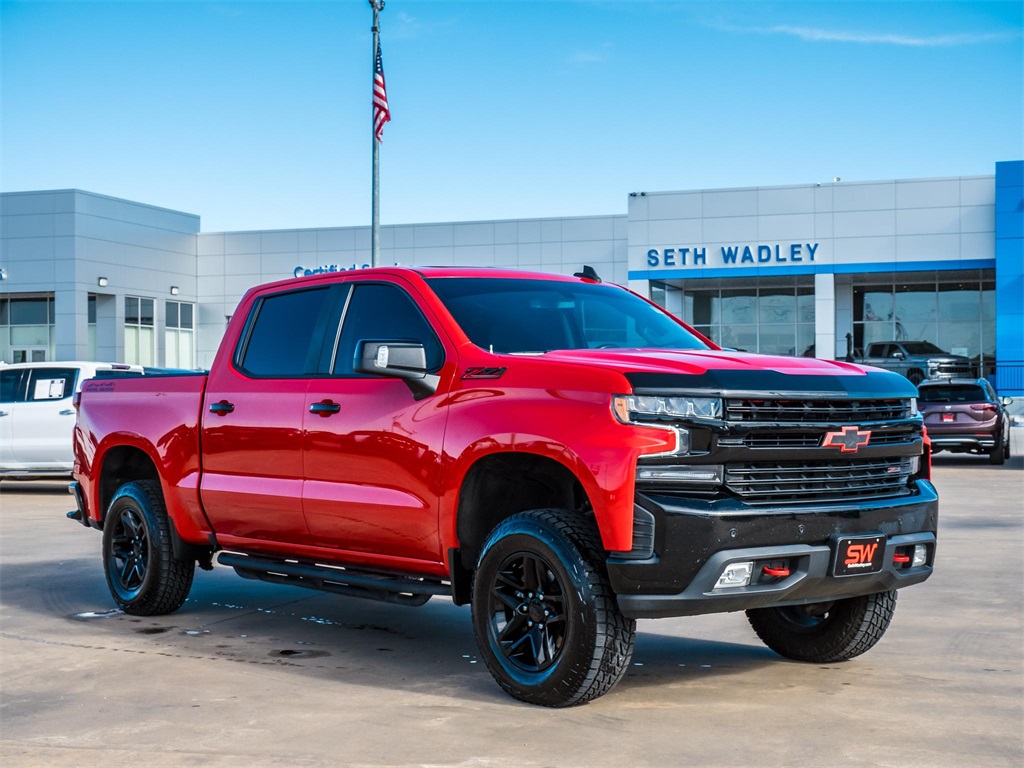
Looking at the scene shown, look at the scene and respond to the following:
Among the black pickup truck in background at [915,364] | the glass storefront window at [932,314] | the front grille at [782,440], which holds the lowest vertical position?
the front grille at [782,440]

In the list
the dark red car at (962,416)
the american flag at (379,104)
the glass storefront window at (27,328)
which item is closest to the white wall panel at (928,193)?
the dark red car at (962,416)

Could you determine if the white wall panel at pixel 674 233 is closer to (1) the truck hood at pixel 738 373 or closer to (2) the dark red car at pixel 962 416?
(2) the dark red car at pixel 962 416

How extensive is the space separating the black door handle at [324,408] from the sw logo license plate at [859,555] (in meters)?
2.63

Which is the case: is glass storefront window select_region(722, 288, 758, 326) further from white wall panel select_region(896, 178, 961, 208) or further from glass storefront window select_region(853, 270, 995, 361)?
white wall panel select_region(896, 178, 961, 208)

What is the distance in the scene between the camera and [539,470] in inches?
229

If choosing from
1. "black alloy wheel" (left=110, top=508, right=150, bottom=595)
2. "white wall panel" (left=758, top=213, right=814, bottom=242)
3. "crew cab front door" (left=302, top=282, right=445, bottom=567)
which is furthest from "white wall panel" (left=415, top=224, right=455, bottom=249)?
"crew cab front door" (left=302, top=282, right=445, bottom=567)

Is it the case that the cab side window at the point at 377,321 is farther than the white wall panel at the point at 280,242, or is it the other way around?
the white wall panel at the point at 280,242

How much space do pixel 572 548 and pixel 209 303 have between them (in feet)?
164

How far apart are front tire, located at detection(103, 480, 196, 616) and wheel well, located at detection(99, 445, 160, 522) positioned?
7.6 inches

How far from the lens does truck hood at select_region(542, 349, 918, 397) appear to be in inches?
208

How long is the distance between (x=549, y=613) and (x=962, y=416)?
1838 cm

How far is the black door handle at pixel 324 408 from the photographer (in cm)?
660

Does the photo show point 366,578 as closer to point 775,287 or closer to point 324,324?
point 324,324

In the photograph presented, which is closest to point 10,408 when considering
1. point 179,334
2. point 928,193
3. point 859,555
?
point 859,555
